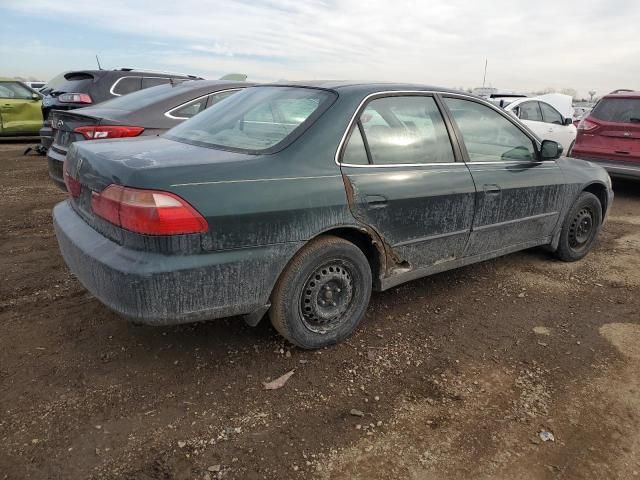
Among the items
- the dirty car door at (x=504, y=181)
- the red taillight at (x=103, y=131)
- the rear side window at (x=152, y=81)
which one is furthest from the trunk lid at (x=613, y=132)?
the red taillight at (x=103, y=131)

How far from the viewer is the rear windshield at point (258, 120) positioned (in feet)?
9.61

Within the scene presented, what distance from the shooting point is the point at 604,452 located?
7.57 ft

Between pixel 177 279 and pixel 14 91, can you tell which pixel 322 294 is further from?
pixel 14 91

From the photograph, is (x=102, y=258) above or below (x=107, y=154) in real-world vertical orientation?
below

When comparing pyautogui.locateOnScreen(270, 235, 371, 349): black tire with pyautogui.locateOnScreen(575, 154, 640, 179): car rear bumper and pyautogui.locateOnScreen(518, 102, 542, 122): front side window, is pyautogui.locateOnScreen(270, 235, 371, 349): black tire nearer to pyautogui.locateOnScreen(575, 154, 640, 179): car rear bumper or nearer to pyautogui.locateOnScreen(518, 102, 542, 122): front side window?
pyautogui.locateOnScreen(575, 154, 640, 179): car rear bumper

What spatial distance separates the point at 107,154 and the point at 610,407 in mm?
2973

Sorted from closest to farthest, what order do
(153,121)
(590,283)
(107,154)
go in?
(107,154)
(590,283)
(153,121)

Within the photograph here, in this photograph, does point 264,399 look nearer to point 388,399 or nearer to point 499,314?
point 388,399

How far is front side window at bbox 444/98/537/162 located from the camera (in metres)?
3.66

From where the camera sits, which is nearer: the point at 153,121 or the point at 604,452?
the point at 604,452

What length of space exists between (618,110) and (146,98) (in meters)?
6.93

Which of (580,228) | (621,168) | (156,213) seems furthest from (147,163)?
(621,168)

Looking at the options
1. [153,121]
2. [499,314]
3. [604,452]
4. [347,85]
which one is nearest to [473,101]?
[347,85]

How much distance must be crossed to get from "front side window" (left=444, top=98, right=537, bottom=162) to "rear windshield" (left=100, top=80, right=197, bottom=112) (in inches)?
126
